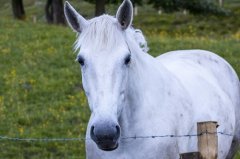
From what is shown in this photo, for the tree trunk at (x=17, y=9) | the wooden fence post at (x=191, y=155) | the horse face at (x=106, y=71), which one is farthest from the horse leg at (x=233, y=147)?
the tree trunk at (x=17, y=9)

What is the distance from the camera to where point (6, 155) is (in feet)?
33.3

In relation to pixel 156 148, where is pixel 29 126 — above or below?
below

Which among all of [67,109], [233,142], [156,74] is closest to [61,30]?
[67,109]

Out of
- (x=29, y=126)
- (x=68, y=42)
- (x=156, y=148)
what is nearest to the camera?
(x=156, y=148)

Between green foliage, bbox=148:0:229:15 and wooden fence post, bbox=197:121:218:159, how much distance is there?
22.3 metres

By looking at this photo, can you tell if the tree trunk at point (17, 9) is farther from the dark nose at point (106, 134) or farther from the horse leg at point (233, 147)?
the dark nose at point (106, 134)

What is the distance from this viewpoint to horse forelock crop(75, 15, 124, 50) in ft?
16.6

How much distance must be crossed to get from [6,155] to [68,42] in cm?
824

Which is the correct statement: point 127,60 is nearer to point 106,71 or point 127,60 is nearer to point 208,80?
point 106,71

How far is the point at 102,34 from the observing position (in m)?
5.11

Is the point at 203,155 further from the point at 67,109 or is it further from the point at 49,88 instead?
the point at 49,88

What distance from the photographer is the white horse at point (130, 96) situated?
4879mm

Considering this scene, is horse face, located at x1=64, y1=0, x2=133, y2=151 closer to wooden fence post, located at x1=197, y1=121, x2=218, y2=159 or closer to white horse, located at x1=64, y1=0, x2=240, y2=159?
white horse, located at x1=64, y1=0, x2=240, y2=159

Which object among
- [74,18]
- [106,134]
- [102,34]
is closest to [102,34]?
[102,34]
